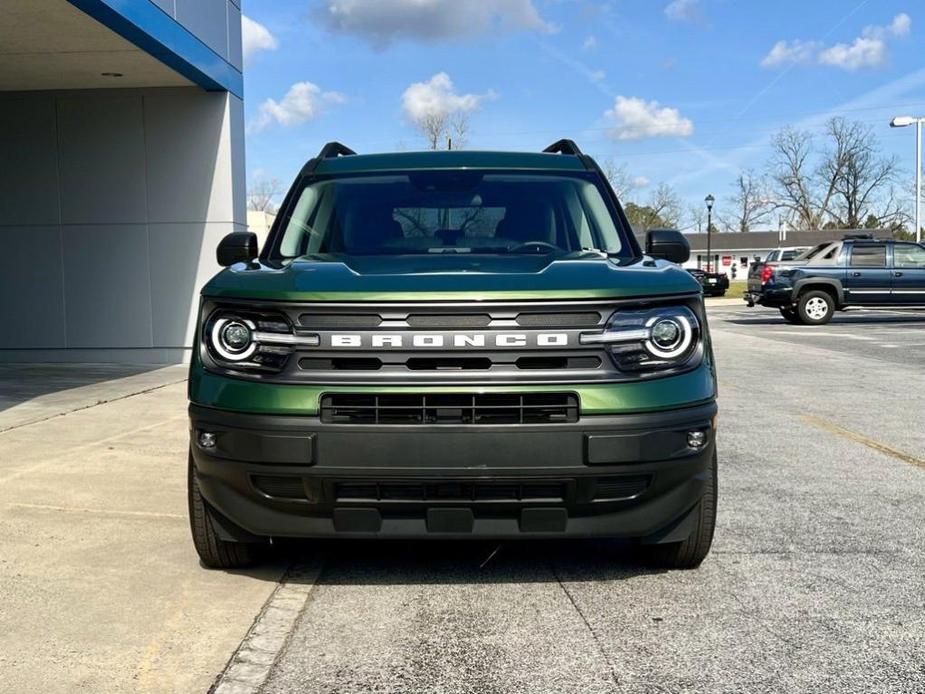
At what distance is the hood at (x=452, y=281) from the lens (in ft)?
10.8

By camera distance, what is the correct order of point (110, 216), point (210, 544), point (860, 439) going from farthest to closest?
point (110, 216)
point (860, 439)
point (210, 544)

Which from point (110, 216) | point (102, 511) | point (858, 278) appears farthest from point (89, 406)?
point (858, 278)

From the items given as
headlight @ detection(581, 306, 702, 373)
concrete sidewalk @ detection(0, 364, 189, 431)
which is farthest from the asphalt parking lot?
concrete sidewalk @ detection(0, 364, 189, 431)

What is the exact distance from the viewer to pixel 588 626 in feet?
11.0

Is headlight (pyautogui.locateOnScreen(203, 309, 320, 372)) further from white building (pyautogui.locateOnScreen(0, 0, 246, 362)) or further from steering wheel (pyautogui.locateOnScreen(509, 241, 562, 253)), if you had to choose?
white building (pyautogui.locateOnScreen(0, 0, 246, 362))

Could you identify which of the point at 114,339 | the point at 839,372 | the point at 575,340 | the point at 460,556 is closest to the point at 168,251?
the point at 114,339

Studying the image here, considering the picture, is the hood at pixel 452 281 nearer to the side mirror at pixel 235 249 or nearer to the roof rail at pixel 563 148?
the side mirror at pixel 235 249

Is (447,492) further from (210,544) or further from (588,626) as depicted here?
(210,544)

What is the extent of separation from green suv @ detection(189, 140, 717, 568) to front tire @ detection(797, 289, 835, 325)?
742 inches

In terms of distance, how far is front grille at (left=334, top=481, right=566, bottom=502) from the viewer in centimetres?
329

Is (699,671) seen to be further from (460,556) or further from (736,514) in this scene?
(736,514)

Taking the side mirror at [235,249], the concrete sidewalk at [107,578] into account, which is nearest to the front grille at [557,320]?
the concrete sidewalk at [107,578]

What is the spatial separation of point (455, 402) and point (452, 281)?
0.45 m

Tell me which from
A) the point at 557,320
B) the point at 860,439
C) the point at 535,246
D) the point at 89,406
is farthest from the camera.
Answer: the point at 89,406
